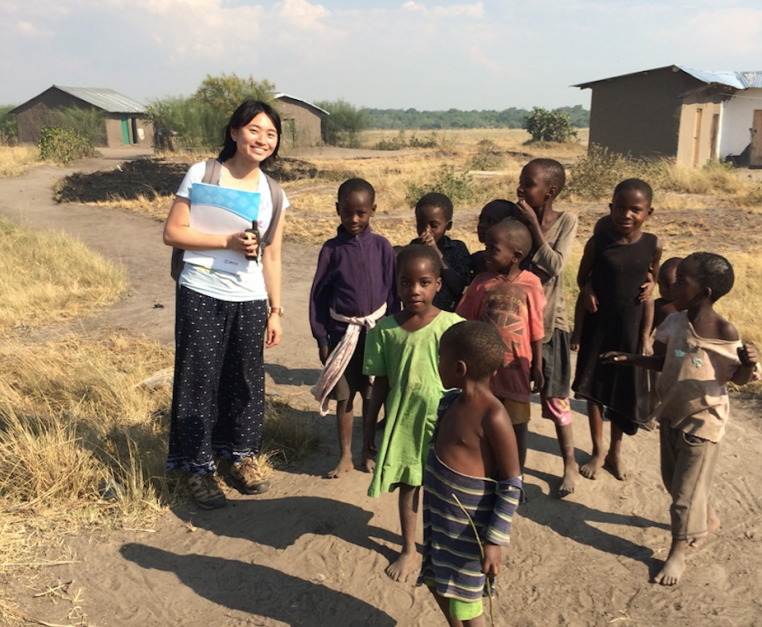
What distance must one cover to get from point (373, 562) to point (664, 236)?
9376 mm

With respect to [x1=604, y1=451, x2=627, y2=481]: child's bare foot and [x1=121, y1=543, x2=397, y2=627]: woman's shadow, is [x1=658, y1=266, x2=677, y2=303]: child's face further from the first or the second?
[x1=121, y1=543, x2=397, y2=627]: woman's shadow

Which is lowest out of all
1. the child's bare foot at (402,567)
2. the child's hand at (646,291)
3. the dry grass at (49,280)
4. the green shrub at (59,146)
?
the child's bare foot at (402,567)

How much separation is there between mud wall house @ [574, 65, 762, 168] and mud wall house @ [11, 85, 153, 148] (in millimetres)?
28277

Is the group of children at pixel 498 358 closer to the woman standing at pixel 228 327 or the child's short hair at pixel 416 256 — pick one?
the child's short hair at pixel 416 256

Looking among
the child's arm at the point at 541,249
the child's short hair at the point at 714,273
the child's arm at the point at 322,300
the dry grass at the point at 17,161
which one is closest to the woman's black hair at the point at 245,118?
the child's arm at the point at 322,300

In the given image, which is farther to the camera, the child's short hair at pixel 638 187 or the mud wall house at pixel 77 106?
the mud wall house at pixel 77 106

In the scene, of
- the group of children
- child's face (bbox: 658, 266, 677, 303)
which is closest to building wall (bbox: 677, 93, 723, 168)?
child's face (bbox: 658, 266, 677, 303)

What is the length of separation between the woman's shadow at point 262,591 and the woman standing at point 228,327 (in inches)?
18.2

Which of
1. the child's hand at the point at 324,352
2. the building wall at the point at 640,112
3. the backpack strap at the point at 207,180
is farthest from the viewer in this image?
the building wall at the point at 640,112

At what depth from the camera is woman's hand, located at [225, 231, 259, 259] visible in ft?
10.3

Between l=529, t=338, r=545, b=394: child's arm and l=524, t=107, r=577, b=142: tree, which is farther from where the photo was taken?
l=524, t=107, r=577, b=142: tree

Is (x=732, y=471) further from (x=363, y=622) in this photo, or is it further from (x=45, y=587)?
(x=45, y=587)

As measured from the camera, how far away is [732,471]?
149 inches

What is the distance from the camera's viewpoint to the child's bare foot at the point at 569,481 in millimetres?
3513
